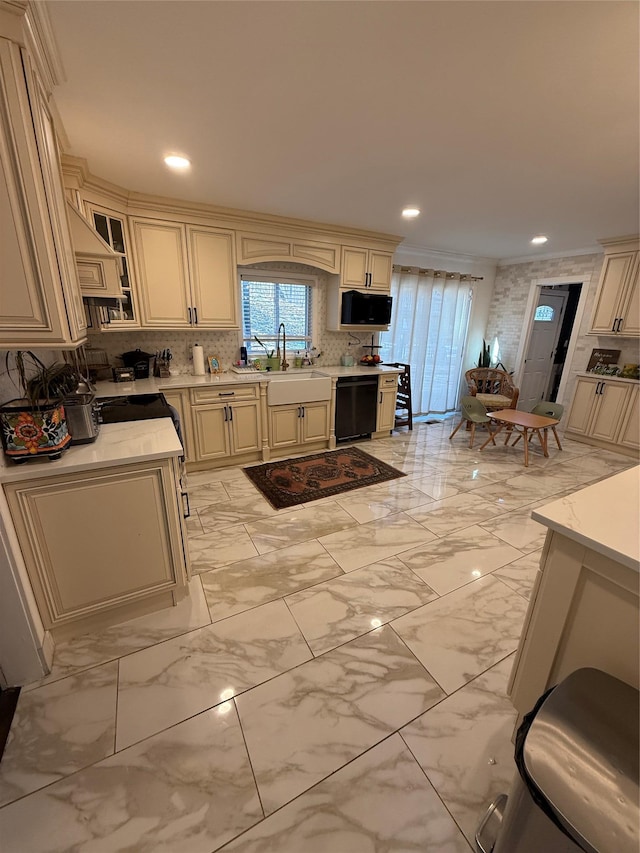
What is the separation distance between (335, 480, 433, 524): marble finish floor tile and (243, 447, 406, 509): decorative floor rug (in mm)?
119

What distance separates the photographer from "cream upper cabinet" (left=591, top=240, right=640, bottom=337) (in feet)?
13.1

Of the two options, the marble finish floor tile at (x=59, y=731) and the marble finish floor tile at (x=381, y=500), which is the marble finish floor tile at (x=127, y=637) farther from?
the marble finish floor tile at (x=381, y=500)

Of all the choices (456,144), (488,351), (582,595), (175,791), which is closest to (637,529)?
(582,595)

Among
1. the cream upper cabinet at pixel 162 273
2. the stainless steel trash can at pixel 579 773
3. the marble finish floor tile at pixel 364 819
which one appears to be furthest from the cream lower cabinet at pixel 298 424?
the stainless steel trash can at pixel 579 773

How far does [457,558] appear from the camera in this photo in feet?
7.70

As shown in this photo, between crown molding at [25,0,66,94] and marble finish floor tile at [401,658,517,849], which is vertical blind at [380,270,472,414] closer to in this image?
crown molding at [25,0,66,94]

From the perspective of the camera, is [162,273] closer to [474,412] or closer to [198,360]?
[198,360]

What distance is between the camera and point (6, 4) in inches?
43.8

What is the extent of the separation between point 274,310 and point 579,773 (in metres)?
4.15

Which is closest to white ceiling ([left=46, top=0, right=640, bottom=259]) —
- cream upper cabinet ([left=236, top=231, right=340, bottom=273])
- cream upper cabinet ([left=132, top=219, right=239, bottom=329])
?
cream upper cabinet ([left=132, top=219, right=239, bottom=329])

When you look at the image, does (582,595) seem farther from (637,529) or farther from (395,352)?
(395,352)

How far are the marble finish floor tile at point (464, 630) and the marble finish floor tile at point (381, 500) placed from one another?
2.96 ft

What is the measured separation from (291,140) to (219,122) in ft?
1.33

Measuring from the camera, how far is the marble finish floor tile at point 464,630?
163cm
